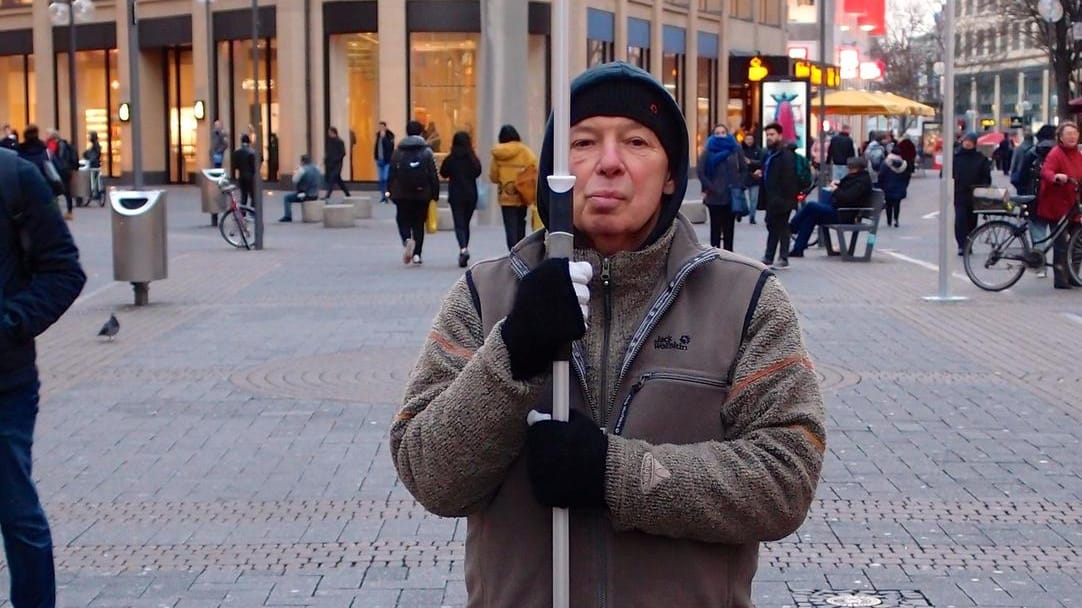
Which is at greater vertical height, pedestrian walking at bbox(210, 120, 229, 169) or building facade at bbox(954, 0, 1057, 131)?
building facade at bbox(954, 0, 1057, 131)

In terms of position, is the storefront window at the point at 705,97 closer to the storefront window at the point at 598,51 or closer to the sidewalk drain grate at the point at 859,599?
the storefront window at the point at 598,51

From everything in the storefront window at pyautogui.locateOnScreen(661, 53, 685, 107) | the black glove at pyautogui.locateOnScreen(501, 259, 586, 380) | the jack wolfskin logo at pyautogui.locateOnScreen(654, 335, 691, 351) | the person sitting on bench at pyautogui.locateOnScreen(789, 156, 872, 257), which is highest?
the storefront window at pyautogui.locateOnScreen(661, 53, 685, 107)

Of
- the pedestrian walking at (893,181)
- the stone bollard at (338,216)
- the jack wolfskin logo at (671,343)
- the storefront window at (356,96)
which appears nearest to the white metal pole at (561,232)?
the jack wolfskin logo at (671,343)

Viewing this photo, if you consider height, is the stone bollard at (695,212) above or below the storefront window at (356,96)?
below

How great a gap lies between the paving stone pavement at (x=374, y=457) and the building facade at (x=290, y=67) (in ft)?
77.3

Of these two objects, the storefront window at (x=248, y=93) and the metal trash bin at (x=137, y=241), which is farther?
the storefront window at (x=248, y=93)

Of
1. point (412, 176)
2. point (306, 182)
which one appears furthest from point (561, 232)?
point (306, 182)

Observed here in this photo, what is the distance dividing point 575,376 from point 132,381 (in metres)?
8.65

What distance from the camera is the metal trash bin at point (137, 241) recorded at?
15.2 m

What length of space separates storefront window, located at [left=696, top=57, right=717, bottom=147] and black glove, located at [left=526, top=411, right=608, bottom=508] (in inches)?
2076

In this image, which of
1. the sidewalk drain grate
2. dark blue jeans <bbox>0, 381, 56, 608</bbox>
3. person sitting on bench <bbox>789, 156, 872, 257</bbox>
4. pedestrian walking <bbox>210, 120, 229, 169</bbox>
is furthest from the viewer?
pedestrian walking <bbox>210, 120, 229, 169</bbox>

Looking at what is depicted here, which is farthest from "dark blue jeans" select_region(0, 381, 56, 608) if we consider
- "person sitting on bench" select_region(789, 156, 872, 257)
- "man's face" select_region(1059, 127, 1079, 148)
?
"person sitting on bench" select_region(789, 156, 872, 257)

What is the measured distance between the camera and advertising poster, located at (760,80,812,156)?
34.4 meters

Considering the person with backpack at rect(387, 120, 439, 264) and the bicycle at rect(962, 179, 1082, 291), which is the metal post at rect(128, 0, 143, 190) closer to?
the person with backpack at rect(387, 120, 439, 264)
